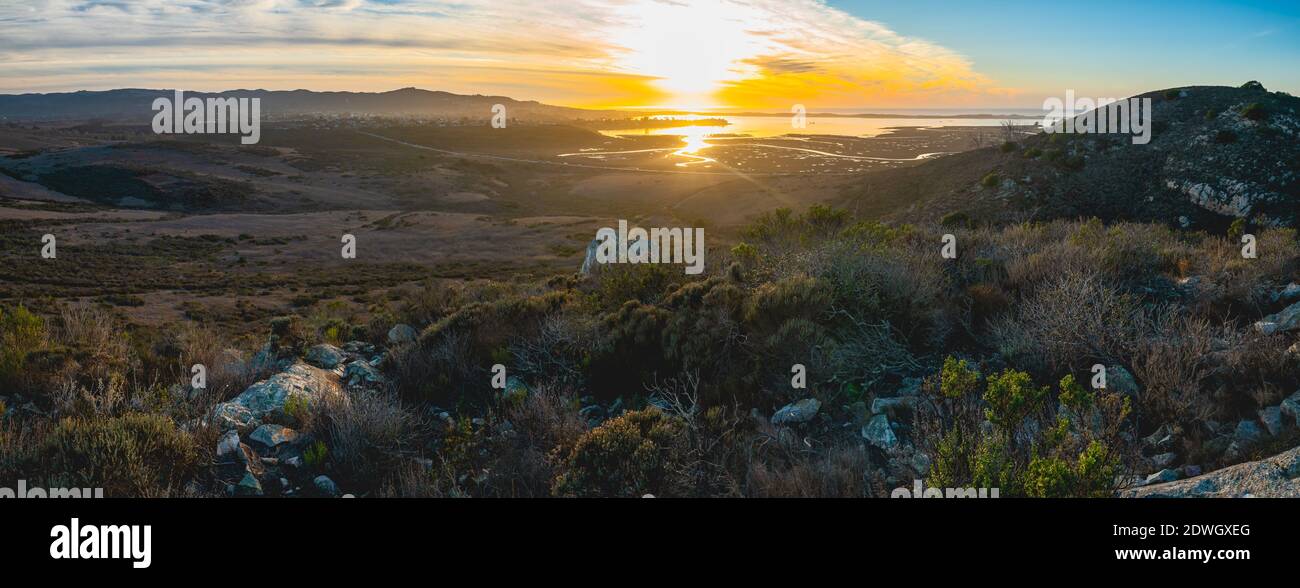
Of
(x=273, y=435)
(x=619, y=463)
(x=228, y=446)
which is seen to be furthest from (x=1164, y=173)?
(x=228, y=446)

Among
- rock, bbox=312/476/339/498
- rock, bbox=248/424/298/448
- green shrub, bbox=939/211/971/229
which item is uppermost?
green shrub, bbox=939/211/971/229

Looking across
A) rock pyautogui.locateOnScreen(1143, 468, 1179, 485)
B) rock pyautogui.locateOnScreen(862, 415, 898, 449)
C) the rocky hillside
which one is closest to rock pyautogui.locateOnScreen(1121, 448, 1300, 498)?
rock pyautogui.locateOnScreen(1143, 468, 1179, 485)

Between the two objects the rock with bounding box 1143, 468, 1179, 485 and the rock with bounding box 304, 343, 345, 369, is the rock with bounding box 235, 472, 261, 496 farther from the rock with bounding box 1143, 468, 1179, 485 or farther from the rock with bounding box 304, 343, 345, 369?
the rock with bounding box 1143, 468, 1179, 485

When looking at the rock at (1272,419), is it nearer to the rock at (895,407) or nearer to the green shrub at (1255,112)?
the rock at (895,407)

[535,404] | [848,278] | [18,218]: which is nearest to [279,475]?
[535,404]

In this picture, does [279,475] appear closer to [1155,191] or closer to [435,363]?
[435,363]
